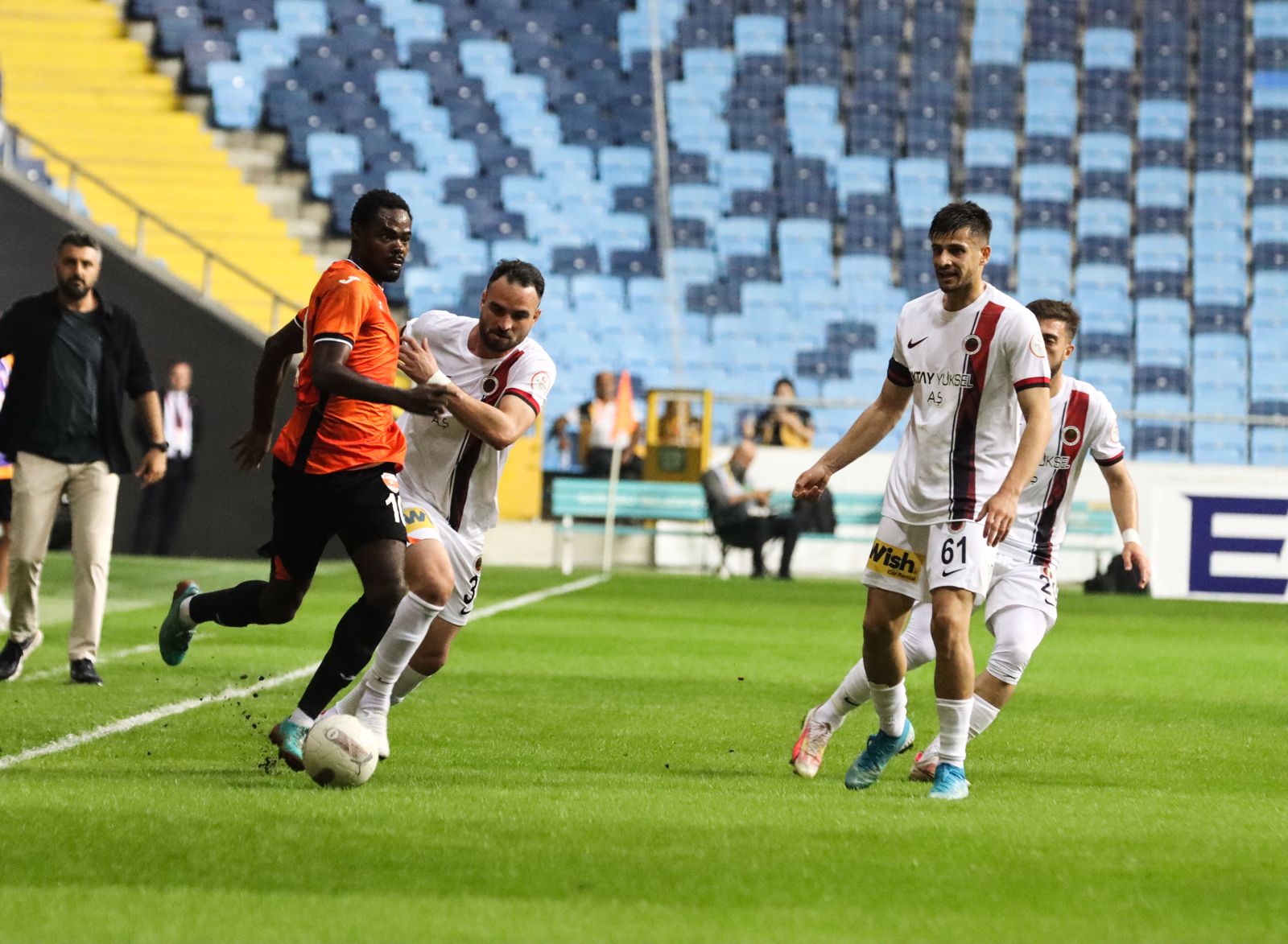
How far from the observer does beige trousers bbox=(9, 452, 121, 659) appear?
8.45 metres

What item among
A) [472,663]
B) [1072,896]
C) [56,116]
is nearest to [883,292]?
[56,116]

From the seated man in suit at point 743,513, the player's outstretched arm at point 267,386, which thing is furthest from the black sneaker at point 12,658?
the seated man in suit at point 743,513

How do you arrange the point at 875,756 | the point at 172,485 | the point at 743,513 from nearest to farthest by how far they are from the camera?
the point at 875,756, the point at 172,485, the point at 743,513

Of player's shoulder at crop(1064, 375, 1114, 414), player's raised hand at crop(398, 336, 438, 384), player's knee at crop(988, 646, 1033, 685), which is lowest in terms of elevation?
player's knee at crop(988, 646, 1033, 685)

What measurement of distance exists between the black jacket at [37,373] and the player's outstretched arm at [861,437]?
3.72m

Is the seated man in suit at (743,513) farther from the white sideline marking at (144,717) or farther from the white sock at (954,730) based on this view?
the white sock at (954,730)

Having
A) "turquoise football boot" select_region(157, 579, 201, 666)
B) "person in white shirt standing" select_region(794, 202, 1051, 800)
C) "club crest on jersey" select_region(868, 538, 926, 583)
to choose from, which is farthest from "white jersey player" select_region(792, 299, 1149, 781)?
"turquoise football boot" select_region(157, 579, 201, 666)

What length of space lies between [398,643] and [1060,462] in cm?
267

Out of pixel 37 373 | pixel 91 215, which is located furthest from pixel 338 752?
pixel 91 215

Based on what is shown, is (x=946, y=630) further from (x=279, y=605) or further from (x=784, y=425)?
(x=784, y=425)

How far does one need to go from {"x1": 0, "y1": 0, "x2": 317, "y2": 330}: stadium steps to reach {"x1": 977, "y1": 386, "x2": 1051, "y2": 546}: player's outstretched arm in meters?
18.9

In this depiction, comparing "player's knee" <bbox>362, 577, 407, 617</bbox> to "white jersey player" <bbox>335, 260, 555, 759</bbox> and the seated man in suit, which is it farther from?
the seated man in suit

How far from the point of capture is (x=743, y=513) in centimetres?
1959

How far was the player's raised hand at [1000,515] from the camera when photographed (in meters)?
5.49
